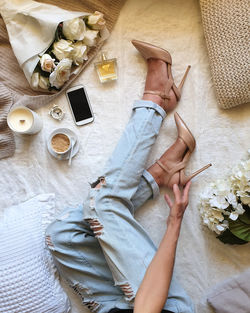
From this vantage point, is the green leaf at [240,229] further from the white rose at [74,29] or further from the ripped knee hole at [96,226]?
the white rose at [74,29]

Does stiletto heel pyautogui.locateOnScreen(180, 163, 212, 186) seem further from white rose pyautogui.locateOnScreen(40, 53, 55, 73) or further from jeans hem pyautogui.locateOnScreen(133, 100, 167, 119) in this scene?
white rose pyautogui.locateOnScreen(40, 53, 55, 73)

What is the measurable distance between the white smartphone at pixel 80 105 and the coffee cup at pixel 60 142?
0.25ft

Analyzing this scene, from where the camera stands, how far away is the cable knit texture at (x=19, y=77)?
1198 millimetres

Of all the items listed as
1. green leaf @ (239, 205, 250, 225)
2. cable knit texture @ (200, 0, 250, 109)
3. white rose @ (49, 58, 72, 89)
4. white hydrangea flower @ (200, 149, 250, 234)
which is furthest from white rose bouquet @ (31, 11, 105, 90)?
green leaf @ (239, 205, 250, 225)

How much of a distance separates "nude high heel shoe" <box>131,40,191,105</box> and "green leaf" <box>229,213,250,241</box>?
47 cm

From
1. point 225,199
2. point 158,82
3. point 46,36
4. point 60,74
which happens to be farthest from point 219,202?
point 46,36

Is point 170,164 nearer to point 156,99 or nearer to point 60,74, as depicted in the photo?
point 156,99

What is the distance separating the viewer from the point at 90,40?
46.9 inches

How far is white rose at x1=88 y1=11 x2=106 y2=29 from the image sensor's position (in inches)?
46.3

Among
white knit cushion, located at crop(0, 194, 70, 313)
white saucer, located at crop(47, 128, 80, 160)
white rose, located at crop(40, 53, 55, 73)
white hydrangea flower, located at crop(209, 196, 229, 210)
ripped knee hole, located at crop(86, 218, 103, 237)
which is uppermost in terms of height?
white rose, located at crop(40, 53, 55, 73)

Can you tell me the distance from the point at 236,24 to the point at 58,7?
0.63m

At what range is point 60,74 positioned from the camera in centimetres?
117

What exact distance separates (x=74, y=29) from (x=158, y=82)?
1.13 feet

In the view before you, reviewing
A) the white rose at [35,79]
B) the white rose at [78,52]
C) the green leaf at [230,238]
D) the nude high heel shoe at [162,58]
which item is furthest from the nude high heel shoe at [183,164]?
the white rose at [35,79]
